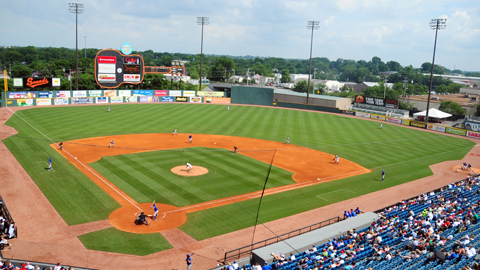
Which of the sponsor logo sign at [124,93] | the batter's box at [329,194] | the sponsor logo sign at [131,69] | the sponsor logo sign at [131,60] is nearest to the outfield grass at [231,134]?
the batter's box at [329,194]

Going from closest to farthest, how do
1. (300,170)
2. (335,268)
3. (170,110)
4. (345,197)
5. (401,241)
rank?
(335,268), (401,241), (345,197), (300,170), (170,110)

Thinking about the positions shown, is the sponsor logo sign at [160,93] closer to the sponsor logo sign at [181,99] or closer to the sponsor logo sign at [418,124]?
the sponsor logo sign at [181,99]

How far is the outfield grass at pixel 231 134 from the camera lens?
22672mm

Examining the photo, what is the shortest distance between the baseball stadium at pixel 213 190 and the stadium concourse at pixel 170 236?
9cm

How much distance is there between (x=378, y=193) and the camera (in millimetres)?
27500

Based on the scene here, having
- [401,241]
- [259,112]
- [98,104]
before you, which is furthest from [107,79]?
[401,241]

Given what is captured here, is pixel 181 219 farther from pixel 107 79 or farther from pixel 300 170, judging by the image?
pixel 107 79

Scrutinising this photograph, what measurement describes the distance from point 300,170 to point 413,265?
17150 mm

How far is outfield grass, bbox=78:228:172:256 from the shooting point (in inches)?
690

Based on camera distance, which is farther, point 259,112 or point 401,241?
point 259,112

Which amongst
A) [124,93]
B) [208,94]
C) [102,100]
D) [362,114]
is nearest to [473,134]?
[362,114]

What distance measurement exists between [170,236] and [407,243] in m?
12.4

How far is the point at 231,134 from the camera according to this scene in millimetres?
46688

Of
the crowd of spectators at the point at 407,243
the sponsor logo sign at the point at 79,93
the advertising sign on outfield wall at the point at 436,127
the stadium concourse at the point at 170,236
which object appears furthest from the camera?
the sponsor logo sign at the point at 79,93
